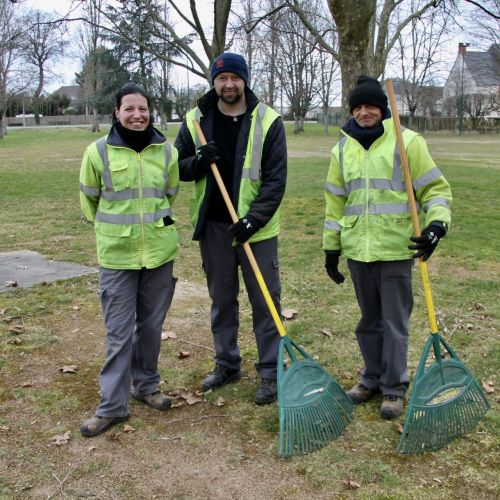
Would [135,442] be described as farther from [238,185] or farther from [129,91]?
[129,91]

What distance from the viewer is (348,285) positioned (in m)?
6.59

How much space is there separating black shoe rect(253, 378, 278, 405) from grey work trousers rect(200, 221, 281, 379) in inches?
1.7

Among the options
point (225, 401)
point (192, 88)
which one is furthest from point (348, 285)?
point (192, 88)

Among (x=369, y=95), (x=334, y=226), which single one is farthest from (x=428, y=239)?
(x=369, y=95)

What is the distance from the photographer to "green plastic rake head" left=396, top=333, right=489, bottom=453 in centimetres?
344

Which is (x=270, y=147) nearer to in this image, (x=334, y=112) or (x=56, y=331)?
(x=56, y=331)

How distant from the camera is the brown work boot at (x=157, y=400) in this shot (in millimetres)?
4035

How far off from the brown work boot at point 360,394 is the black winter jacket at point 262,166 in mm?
1269

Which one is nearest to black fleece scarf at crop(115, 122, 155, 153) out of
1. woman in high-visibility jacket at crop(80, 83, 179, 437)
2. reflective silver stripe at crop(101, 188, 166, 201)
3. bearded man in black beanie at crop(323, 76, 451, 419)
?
woman in high-visibility jacket at crop(80, 83, 179, 437)

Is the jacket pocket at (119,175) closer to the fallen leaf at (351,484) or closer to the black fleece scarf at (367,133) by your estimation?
the black fleece scarf at (367,133)

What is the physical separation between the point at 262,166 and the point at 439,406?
5.88 feet

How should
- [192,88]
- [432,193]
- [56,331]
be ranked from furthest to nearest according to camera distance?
[192,88]
[56,331]
[432,193]

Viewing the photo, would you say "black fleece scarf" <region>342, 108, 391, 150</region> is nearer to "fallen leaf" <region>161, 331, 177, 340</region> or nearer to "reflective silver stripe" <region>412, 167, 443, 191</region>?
"reflective silver stripe" <region>412, 167, 443, 191</region>

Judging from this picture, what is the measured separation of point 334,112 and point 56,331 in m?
73.5
